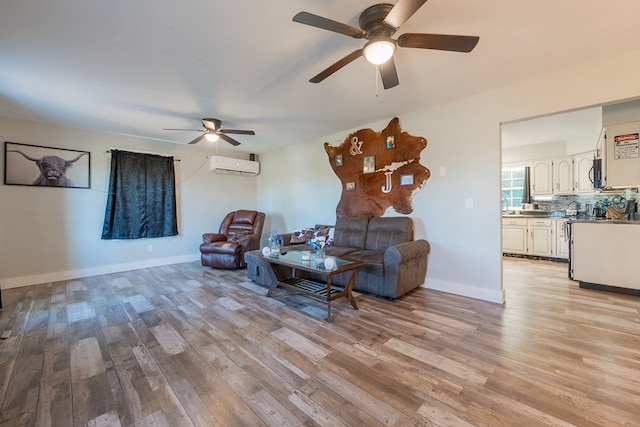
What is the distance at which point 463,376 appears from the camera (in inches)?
68.8

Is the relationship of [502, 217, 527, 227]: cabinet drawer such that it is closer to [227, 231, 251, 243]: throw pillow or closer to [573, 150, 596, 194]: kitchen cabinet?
[573, 150, 596, 194]: kitchen cabinet

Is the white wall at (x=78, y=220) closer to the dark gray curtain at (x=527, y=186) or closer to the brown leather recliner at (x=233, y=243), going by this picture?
the brown leather recliner at (x=233, y=243)

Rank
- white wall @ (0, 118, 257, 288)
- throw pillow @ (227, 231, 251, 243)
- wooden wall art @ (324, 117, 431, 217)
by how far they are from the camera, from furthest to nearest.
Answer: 1. throw pillow @ (227, 231, 251, 243)
2. white wall @ (0, 118, 257, 288)
3. wooden wall art @ (324, 117, 431, 217)

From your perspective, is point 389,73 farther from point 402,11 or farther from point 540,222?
point 540,222

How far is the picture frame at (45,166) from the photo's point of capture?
3.90 m

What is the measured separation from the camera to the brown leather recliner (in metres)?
4.64

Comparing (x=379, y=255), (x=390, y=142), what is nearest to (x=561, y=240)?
(x=390, y=142)

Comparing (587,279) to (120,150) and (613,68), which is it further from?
(120,150)

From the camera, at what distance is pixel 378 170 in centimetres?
416

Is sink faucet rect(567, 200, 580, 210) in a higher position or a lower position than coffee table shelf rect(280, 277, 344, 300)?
higher

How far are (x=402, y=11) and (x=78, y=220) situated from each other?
5386mm

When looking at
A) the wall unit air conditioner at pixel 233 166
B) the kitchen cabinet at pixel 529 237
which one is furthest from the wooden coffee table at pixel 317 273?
the kitchen cabinet at pixel 529 237

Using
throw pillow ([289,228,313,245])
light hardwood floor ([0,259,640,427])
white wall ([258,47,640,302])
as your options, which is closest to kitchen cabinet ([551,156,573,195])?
light hardwood floor ([0,259,640,427])

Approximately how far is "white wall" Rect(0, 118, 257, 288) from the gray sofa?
2416 millimetres
